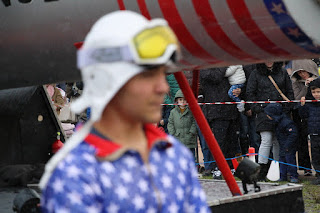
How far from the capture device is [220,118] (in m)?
7.52

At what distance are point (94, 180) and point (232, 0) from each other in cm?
224

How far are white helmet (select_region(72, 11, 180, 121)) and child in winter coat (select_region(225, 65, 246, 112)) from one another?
593 cm

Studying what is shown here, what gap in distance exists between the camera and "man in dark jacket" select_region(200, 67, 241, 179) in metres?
7.49

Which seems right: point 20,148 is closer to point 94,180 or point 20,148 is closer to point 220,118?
point 220,118

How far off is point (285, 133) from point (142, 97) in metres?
5.78

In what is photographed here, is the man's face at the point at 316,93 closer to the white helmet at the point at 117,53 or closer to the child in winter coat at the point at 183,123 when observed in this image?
the child in winter coat at the point at 183,123

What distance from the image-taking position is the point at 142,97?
1.59m

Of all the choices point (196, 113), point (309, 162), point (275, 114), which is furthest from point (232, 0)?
point (309, 162)

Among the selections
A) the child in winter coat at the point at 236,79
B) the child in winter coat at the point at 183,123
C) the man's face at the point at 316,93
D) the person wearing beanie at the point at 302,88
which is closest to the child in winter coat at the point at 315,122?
the man's face at the point at 316,93

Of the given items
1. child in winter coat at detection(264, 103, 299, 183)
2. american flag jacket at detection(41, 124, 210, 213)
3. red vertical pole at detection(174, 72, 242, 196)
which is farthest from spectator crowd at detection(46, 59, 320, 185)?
american flag jacket at detection(41, 124, 210, 213)

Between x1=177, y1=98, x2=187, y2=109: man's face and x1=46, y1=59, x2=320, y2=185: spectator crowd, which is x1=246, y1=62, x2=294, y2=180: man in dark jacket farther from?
x1=177, y1=98, x2=187, y2=109: man's face

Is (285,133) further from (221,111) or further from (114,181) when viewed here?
(114,181)

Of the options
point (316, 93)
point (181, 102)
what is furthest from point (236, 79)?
point (316, 93)

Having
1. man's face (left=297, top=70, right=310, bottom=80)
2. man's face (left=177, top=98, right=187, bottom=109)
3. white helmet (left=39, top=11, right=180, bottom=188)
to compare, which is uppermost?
man's face (left=297, top=70, right=310, bottom=80)
